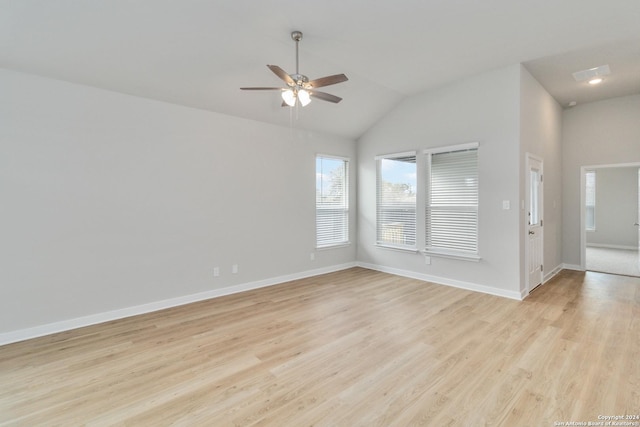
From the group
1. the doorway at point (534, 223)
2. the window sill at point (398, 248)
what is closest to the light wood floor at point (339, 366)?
the doorway at point (534, 223)

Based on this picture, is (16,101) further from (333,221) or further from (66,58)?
(333,221)

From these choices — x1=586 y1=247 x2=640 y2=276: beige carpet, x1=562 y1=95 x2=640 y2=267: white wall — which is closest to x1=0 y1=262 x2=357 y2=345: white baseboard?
x1=562 y1=95 x2=640 y2=267: white wall

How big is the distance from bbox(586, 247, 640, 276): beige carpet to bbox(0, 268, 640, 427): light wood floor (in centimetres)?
226

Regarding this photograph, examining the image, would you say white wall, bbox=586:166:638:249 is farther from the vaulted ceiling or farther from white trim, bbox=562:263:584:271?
the vaulted ceiling

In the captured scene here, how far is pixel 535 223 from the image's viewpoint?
4828mm

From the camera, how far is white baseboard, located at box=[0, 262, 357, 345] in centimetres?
306

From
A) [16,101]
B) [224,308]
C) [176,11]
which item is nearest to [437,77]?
[176,11]

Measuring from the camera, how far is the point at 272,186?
5.04 m

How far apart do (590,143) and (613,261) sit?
2.81 metres

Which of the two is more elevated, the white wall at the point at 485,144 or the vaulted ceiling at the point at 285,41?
the vaulted ceiling at the point at 285,41

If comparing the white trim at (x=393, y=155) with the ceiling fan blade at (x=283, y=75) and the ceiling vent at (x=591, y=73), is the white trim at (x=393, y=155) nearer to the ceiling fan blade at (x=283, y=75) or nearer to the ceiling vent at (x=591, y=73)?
the ceiling vent at (x=591, y=73)

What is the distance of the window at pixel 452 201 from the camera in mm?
4613

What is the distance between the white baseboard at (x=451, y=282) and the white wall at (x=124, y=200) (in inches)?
79.6

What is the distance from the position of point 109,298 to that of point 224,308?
1.35 metres
